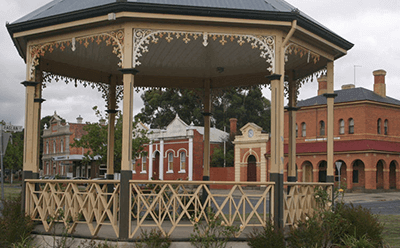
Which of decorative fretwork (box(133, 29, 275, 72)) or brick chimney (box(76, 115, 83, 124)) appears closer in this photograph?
decorative fretwork (box(133, 29, 275, 72))

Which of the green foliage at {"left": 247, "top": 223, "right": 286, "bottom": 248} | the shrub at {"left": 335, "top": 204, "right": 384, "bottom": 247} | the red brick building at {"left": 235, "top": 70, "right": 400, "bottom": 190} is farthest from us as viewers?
the red brick building at {"left": 235, "top": 70, "right": 400, "bottom": 190}

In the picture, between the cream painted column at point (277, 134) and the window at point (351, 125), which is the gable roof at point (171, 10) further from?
the window at point (351, 125)

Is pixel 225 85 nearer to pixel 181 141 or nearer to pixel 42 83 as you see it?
pixel 42 83

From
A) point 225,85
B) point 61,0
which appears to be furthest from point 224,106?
point 61,0

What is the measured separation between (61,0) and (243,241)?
23.2 feet

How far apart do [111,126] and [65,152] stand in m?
57.5

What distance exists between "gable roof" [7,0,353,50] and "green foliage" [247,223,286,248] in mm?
4206

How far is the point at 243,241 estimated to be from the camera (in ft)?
28.4

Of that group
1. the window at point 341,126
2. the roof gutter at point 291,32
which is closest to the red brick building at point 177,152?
the window at point 341,126

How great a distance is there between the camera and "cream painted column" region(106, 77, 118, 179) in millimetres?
13317

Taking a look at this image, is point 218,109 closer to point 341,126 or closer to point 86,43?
point 341,126

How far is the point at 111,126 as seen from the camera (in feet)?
44.1

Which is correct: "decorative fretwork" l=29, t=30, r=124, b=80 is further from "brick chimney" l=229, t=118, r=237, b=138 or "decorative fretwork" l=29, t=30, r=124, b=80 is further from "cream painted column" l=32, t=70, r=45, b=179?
"brick chimney" l=229, t=118, r=237, b=138

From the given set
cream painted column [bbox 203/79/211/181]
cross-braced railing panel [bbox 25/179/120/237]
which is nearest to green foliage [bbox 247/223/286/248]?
Result: cross-braced railing panel [bbox 25/179/120/237]
